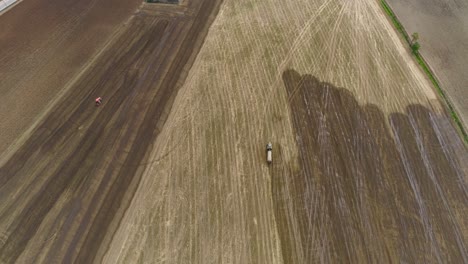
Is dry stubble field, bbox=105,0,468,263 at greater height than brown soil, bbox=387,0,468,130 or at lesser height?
lesser

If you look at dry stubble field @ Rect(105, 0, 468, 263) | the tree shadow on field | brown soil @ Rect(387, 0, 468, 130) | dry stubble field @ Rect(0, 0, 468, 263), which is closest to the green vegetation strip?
brown soil @ Rect(387, 0, 468, 130)

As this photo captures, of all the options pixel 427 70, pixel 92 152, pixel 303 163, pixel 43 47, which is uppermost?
pixel 427 70

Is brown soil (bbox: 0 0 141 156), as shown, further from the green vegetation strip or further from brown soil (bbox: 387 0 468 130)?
brown soil (bbox: 387 0 468 130)

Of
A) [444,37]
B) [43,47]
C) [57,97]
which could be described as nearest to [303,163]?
[57,97]

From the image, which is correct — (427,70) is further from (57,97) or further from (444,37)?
(57,97)

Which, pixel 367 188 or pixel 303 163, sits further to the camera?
pixel 303 163

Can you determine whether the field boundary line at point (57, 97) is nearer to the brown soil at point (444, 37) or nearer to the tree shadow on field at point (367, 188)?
the tree shadow on field at point (367, 188)

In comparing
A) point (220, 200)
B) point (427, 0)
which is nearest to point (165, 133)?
point (220, 200)

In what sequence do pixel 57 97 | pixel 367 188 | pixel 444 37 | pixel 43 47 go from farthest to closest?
1. pixel 444 37
2. pixel 43 47
3. pixel 57 97
4. pixel 367 188
